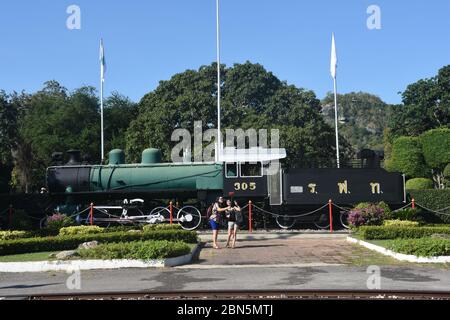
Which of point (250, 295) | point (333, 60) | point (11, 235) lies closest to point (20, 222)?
point (11, 235)

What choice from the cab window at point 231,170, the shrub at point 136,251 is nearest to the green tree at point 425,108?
the cab window at point 231,170

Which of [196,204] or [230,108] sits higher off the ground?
[230,108]

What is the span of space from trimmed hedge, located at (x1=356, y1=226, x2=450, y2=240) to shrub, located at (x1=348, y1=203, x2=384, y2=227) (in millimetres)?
2216

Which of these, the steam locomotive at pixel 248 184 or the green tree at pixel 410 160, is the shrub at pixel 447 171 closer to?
the green tree at pixel 410 160

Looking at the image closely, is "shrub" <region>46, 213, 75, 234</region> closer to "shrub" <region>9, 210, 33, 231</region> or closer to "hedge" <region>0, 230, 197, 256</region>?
"shrub" <region>9, 210, 33, 231</region>

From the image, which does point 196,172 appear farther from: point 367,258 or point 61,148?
point 61,148

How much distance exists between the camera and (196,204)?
922 inches

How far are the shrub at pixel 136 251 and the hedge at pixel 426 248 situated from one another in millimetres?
5267

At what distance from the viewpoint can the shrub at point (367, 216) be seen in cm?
1936

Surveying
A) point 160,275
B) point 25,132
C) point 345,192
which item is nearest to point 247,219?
point 345,192

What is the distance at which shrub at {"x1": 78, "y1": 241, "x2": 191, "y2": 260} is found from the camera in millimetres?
12734

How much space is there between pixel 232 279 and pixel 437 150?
2904 cm

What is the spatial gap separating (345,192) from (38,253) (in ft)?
39.0

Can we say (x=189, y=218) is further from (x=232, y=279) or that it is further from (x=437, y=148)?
(x=437, y=148)
